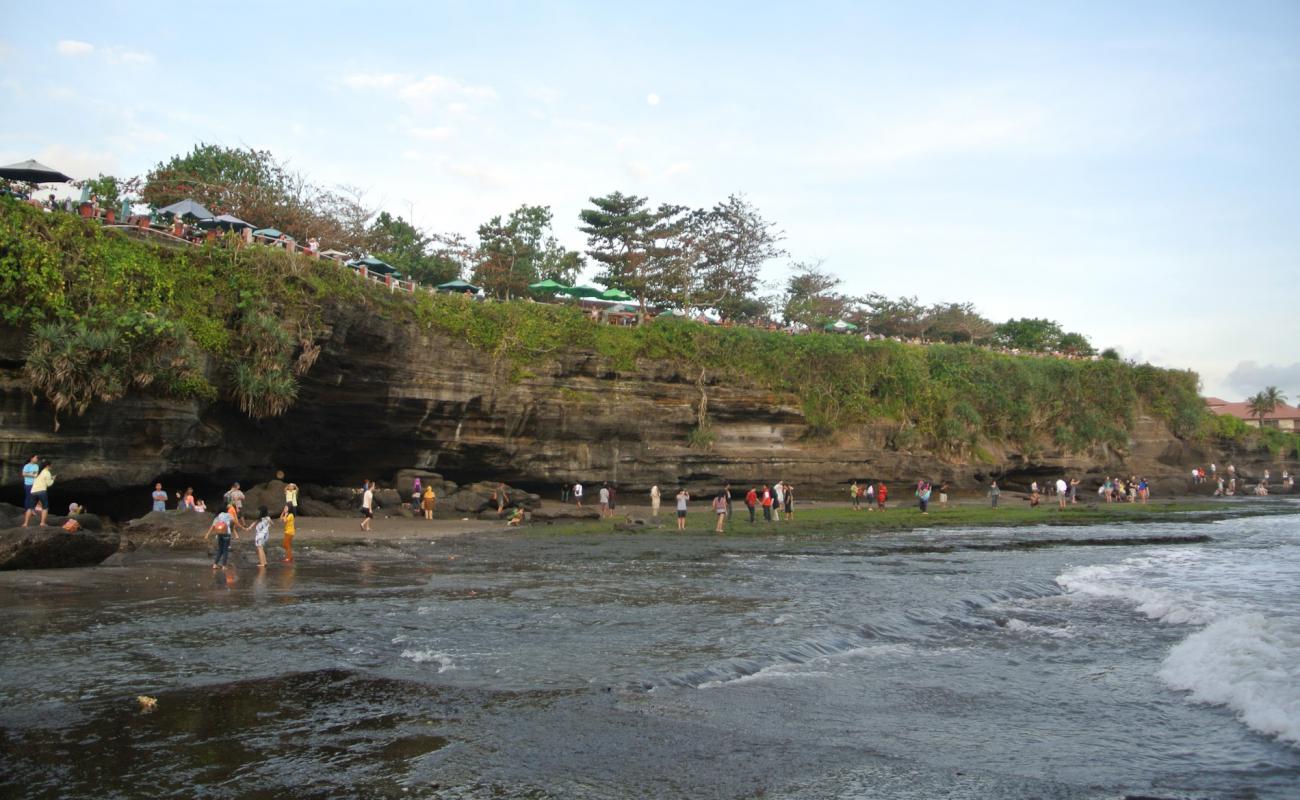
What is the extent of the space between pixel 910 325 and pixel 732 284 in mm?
20275

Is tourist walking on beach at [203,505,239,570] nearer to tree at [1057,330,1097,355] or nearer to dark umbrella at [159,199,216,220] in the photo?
dark umbrella at [159,199,216,220]

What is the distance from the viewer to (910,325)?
67875mm

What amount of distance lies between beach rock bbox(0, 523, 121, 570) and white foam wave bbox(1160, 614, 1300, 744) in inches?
718

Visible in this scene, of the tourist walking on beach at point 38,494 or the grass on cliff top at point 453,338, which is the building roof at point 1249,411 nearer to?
the grass on cliff top at point 453,338

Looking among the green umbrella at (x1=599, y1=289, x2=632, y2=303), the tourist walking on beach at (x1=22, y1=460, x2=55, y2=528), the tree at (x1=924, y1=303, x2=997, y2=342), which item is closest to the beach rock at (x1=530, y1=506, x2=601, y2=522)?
the tourist walking on beach at (x1=22, y1=460, x2=55, y2=528)

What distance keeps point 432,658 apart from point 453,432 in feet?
72.1

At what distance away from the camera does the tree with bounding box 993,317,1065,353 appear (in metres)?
72.8

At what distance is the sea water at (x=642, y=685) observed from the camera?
22.2 ft

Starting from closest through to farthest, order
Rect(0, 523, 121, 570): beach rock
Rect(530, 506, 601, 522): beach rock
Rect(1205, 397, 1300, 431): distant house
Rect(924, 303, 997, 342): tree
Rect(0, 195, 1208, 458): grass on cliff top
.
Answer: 1. Rect(0, 523, 121, 570): beach rock
2. Rect(0, 195, 1208, 458): grass on cliff top
3. Rect(530, 506, 601, 522): beach rock
4. Rect(924, 303, 997, 342): tree
5. Rect(1205, 397, 1300, 431): distant house

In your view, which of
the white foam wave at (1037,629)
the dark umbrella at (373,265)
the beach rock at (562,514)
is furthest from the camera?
the dark umbrella at (373,265)

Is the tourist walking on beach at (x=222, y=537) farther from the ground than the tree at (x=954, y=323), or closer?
closer

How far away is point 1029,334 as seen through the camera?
74188 mm

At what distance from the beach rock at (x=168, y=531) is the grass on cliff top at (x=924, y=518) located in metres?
9.33

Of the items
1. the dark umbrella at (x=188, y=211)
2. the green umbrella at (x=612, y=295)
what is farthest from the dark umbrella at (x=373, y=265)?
the green umbrella at (x=612, y=295)
